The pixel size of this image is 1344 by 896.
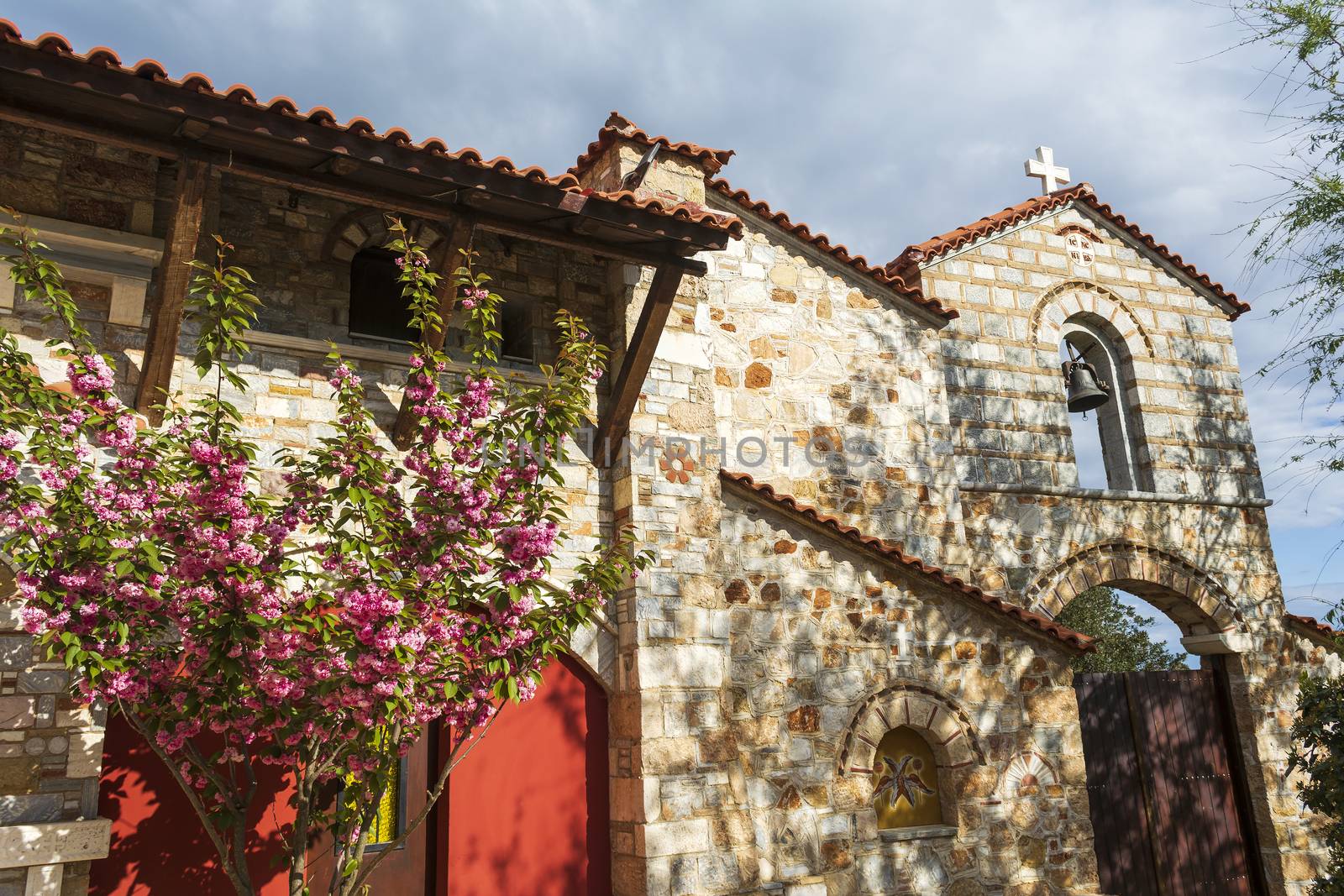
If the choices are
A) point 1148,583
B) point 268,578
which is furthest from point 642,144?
point 1148,583

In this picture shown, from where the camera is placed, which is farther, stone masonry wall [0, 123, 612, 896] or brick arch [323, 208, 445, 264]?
brick arch [323, 208, 445, 264]

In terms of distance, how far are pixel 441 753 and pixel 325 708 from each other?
1305 millimetres

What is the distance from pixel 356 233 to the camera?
18.9 feet

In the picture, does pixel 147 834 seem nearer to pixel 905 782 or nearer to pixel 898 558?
pixel 905 782

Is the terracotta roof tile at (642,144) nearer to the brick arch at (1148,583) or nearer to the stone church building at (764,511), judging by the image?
the stone church building at (764,511)

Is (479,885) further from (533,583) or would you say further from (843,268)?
(843,268)

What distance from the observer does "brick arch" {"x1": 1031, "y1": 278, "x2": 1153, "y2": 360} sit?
9281 millimetres

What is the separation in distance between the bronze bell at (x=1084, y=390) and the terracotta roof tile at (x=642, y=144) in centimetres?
391

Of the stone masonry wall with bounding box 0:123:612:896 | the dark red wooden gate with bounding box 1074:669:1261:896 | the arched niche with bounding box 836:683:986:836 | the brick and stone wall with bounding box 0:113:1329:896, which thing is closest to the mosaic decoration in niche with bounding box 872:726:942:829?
the arched niche with bounding box 836:683:986:836

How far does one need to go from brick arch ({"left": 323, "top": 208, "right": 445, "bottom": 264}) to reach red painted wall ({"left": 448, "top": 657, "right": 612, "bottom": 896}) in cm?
275

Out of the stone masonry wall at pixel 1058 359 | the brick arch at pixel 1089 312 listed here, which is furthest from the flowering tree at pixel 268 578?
the brick arch at pixel 1089 312

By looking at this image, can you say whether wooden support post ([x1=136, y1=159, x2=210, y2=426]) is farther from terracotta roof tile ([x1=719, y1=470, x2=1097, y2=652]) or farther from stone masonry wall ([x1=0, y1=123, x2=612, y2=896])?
terracotta roof tile ([x1=719, y1=470, x2=1097, y2=652])

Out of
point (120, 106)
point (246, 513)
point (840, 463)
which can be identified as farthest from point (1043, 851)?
point (120, 106)

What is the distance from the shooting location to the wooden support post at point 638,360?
19.1 feet
